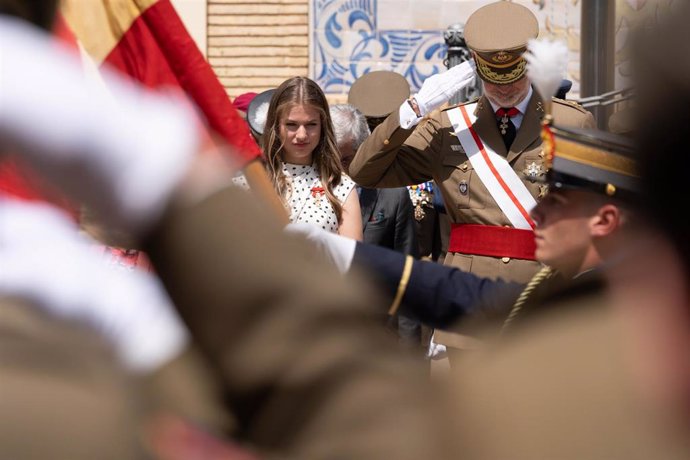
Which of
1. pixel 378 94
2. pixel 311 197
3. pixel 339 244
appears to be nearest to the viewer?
pixel 339 244

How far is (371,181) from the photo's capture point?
16.1 feet

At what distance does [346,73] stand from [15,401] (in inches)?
428

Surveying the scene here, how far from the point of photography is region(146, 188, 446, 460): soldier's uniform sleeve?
0.98m

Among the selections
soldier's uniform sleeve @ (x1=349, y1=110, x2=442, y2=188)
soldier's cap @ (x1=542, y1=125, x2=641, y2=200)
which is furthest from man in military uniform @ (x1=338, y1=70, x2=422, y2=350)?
soldier's cap @ (x1=542, y1=125, x2=641, y2=200)

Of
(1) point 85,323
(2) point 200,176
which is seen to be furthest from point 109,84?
(1) point 85,323

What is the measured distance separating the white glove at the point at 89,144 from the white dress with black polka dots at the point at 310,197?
4024 millimetres

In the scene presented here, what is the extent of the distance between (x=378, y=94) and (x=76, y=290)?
618cm

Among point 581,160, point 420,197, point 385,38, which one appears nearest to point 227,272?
point 581,160

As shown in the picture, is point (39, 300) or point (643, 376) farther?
point (39, 300)

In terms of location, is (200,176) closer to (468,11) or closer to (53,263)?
(53,263)

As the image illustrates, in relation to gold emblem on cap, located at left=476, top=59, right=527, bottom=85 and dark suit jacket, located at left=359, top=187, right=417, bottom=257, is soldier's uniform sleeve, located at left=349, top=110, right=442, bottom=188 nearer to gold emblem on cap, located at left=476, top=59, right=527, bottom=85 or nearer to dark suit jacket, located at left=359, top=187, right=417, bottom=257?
gold emblem on cap, located at left=476, top=59, right=527, bottom=85

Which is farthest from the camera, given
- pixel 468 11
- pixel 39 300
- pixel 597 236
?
pixel 468 11

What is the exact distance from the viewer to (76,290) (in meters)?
1.50

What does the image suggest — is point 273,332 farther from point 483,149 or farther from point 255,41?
point 255,41
